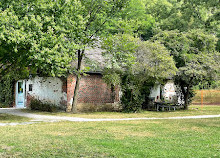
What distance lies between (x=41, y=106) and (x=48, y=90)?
1276 millimetres

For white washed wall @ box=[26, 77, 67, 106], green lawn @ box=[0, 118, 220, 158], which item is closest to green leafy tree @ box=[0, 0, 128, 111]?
green lawn @ box=[0, 118, 220, 158]

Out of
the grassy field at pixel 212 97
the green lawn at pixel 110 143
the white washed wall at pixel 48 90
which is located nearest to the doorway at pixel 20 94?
the white washed wall at pixel 48 90

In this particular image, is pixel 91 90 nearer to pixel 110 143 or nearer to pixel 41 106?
pixel 41 106

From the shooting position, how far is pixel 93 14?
18.9 m

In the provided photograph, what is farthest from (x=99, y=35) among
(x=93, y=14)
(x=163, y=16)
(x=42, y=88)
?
(x=163, y=16)

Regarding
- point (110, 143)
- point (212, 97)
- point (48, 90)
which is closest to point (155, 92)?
point (48, 90)

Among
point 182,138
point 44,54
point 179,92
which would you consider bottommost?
point 182,138

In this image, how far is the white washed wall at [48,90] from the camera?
20.8 metres

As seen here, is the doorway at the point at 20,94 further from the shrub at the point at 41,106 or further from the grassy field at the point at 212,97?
the grassy field at the point at 212,97

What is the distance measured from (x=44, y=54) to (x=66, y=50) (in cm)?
139

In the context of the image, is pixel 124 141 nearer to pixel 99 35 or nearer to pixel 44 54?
pixel 44 54

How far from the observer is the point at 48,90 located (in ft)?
70.4

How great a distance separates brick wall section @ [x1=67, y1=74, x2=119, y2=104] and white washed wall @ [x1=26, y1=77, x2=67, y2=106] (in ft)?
2.36

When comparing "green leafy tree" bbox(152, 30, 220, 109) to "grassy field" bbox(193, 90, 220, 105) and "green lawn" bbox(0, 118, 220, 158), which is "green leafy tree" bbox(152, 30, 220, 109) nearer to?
"grassy field" bbox(193, 90, 220, 105)
